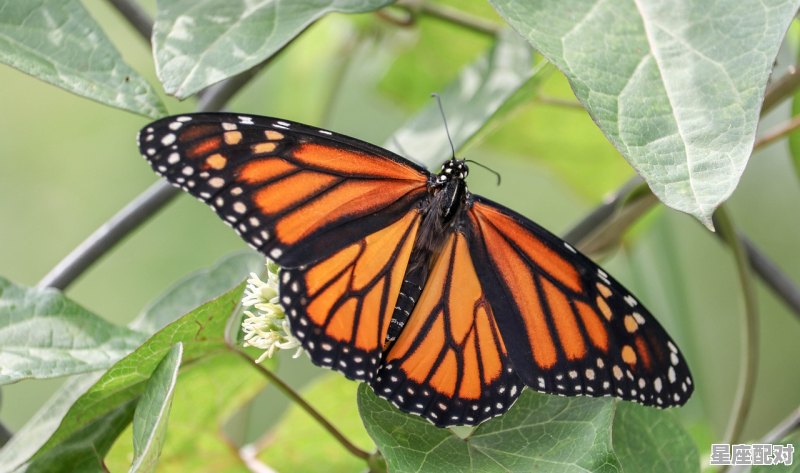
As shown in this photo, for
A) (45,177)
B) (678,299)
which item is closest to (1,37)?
(678,299)

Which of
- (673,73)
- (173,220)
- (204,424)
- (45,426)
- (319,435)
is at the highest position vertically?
(673,73)

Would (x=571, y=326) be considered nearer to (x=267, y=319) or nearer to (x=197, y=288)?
(x=267, y=319)

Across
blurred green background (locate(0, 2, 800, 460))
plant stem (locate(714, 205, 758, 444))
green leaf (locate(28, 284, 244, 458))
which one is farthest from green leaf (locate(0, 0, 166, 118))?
blurred green background (locate(0, 2, 800, 460))

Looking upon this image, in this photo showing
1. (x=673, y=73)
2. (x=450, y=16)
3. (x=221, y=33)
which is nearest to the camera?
(x=673, y=73)

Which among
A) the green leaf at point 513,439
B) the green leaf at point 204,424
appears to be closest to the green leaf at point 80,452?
the green leaf at point 204,424

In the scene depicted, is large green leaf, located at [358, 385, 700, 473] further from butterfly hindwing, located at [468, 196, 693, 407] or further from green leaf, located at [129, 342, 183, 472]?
green leaf, located at [129, 342, 183, 472]

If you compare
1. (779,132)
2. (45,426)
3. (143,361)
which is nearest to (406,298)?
(143,361)

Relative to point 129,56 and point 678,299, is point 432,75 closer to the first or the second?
point 678,299

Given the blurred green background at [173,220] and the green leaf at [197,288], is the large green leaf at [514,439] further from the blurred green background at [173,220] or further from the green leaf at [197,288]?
the blurred green background at [173,220]
